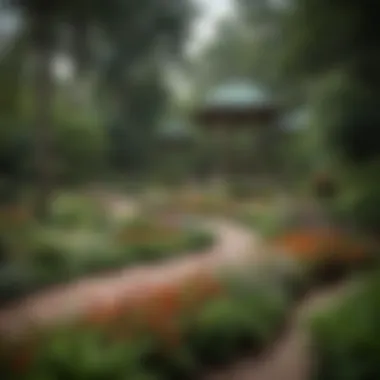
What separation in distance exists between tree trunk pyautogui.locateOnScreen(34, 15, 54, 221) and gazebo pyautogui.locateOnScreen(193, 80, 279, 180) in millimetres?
506

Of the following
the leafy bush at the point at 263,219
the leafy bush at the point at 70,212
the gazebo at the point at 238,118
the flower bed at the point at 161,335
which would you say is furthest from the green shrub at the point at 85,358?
the gazebo at the point at 238,118

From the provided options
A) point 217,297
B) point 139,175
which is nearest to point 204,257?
point 217,297

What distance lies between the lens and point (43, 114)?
257 centimetres

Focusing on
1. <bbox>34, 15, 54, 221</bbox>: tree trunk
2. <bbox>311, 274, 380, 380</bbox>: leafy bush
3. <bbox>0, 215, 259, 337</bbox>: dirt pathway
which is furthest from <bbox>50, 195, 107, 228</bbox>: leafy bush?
<bbox>311, 274, 380, 380</bbox>: leafy bush

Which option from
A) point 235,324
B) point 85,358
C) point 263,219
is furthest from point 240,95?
→ point 85,358

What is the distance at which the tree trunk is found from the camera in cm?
256

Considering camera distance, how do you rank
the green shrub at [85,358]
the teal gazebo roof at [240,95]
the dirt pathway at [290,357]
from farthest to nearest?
the teal gazebo roof at [240,95], the dirt pathway at [290,357], the green shrub at [85,358]

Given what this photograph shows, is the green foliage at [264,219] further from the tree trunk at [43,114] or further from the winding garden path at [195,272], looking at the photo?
the tree trunk at [43,114]

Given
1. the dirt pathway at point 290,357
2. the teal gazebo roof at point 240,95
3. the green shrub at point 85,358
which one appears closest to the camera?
the green shrub at point 85,358

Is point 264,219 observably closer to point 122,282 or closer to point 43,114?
point 122,282

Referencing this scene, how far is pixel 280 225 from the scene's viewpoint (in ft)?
8.63

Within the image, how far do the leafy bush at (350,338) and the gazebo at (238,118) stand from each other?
22.5 inches

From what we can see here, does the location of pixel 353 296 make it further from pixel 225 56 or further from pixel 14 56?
pixel 14 56

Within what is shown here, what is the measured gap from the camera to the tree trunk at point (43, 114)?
256 cm
